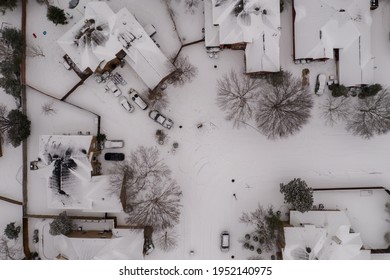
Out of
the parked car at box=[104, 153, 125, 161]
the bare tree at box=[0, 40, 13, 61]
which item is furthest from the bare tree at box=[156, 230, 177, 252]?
the bare tree at box=[0, 40, 13, 61]

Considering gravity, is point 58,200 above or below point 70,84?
below

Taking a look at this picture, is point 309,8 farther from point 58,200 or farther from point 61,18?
point 58,200

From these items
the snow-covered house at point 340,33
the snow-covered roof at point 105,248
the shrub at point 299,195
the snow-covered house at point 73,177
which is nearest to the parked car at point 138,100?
the snow-covered house at point 73,177

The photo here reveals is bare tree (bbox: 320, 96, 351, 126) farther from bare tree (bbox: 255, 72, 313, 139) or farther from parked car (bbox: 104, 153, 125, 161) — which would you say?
parked car (bbox: 104, 153, 125, 161)

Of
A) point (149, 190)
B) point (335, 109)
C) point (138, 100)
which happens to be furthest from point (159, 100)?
point (335, 109)

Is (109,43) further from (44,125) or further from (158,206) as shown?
(158,206)
